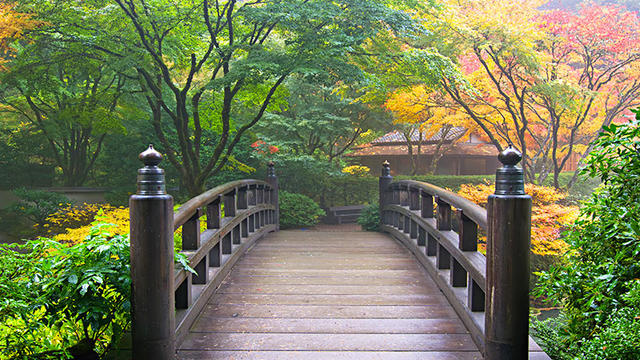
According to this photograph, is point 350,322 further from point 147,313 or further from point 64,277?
point 64,277

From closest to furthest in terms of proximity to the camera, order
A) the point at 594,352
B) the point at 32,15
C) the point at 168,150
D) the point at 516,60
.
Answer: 1. the point at 594,352
2. the point at 32,15
3. the point at 168,150
4. the point at 516,60

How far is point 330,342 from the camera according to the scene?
2.99 m

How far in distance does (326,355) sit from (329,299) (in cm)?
105

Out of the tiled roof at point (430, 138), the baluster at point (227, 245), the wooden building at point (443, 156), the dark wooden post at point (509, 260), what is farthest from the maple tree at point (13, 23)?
the tiled roof at point (430, 138)

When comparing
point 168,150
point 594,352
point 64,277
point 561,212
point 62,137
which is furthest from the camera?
point 62,137

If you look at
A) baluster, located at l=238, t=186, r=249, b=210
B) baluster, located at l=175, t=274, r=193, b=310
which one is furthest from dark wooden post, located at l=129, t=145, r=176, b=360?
baluster, located at l=238, t=186, r=249, b=210

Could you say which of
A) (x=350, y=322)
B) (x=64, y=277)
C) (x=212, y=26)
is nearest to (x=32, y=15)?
(x=212, y=26)

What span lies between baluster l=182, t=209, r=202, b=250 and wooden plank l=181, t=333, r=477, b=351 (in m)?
0.65

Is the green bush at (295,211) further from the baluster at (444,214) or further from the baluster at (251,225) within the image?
the baluster at (444,214)

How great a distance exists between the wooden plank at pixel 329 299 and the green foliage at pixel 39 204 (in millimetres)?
9395

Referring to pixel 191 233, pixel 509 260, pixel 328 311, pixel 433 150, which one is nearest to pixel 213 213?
pixel 191 233

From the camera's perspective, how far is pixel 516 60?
1145 centimetres

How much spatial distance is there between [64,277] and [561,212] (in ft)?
27.7

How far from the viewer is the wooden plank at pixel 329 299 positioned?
376cm
